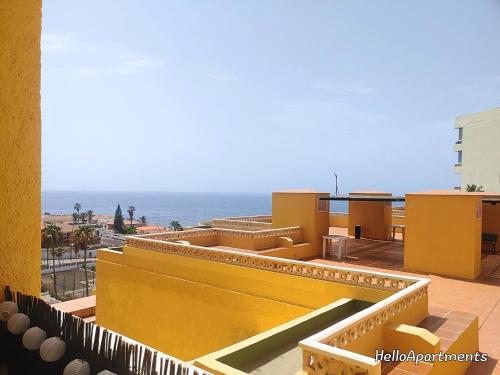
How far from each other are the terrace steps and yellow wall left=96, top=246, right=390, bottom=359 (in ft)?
3.97

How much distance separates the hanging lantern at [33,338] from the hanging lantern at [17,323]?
0.15m

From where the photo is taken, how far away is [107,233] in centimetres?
8356

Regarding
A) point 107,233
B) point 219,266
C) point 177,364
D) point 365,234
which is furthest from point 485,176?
point 107,233

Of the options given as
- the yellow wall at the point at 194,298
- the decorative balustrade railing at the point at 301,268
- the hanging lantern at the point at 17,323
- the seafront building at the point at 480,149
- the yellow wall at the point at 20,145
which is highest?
the seafront building at the point at 480,149

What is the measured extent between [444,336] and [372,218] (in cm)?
1320

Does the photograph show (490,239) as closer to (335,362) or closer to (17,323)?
(335,362)

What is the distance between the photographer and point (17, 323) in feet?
11.8

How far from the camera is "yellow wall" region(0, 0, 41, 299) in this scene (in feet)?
12.2

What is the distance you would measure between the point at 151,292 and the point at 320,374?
9.54 m

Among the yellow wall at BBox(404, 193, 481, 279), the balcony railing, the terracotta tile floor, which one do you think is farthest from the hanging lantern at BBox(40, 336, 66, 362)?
the yellow wall at BBox(404, 193, 481, 279)

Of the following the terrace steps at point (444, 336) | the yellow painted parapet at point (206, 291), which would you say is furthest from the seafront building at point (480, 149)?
the terrace steps at point (444, 336)

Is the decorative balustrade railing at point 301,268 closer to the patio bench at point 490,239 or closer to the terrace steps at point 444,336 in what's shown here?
the terrace steps at point 444,336

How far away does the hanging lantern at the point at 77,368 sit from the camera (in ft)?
9.93

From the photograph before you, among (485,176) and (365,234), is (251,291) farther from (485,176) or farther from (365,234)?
(485,176)
